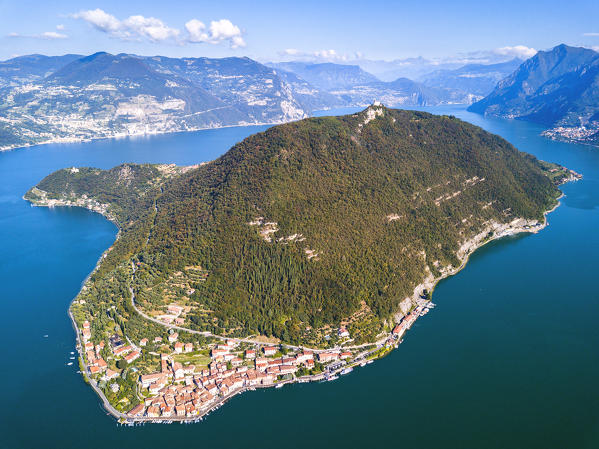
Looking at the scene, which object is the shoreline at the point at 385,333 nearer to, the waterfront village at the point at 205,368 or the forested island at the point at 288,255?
the waterfront village at the point at 205,368

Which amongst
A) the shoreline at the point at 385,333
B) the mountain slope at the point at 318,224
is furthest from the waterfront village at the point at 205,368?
the mountain slope at the point at 318,224

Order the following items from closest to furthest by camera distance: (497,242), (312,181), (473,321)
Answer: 1. (473,321)
2. (312,181)
3. (497,242)

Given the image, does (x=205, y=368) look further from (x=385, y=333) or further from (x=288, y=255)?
(x=385, y=333)

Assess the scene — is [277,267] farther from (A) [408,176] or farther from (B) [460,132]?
(B) [460,132]

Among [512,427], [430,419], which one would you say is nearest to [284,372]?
[430,419]

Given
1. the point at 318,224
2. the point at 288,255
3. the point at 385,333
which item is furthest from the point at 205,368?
the point at 318,224

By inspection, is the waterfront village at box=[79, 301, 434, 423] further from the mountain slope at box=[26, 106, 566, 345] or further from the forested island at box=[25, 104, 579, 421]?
the mountain slope at box=[26, 106, 566, 345]
